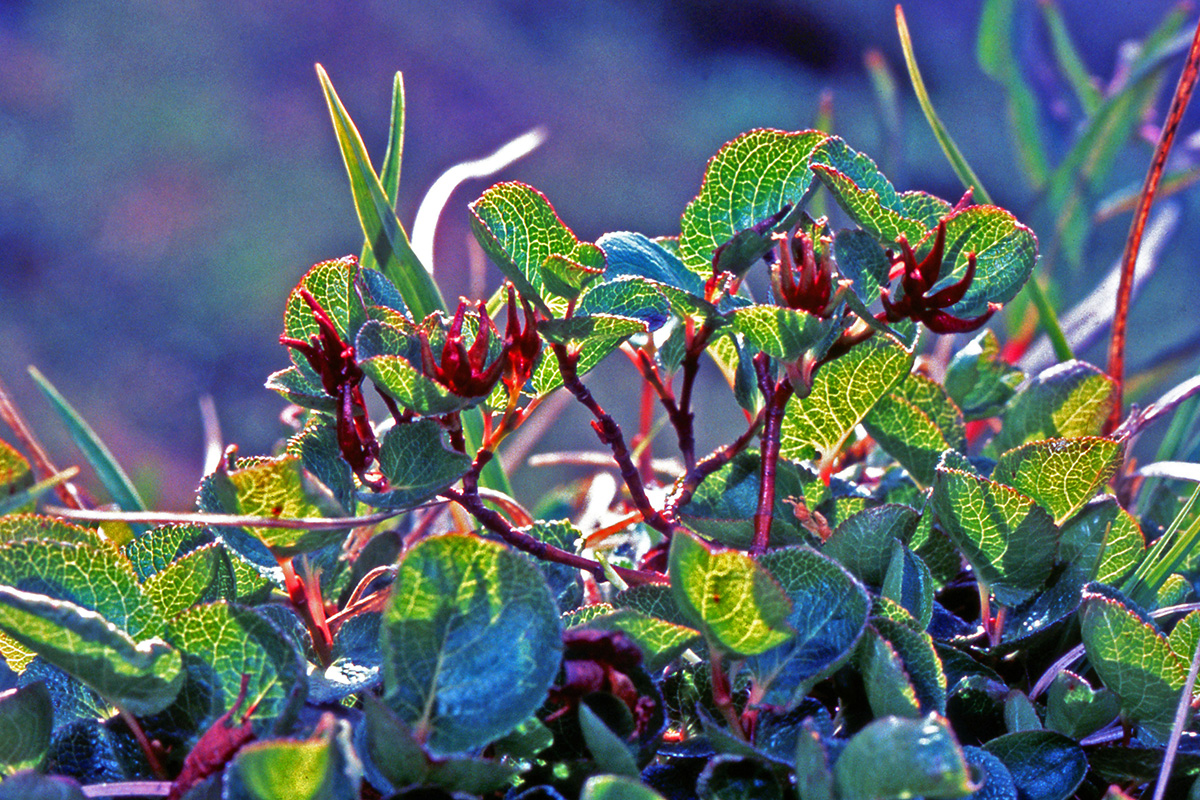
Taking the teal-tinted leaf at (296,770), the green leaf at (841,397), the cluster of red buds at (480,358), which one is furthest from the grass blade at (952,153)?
the teal-tinted leaf at (296,770)

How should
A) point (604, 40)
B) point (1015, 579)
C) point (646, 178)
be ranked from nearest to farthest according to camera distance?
point (1015, 579) → point (646, 178) → point (604, 40)

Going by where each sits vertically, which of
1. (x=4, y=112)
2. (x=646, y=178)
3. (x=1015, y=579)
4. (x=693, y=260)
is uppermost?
(x=4, y=112)

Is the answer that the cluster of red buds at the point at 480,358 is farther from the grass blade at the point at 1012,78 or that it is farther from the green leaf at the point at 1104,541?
the grass blade at the point at 1012,78

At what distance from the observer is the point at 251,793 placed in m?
0.21

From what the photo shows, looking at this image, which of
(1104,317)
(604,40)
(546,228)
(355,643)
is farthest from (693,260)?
(604,40)

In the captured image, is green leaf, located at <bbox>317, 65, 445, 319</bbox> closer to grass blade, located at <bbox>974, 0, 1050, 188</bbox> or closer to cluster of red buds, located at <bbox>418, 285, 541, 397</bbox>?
cluster of red buds, located at <bbox>418, 285, 541, 397</bbox>

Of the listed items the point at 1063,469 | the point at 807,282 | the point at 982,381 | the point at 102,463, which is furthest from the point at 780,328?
the point at 102,463

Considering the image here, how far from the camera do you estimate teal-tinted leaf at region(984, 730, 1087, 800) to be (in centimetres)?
27

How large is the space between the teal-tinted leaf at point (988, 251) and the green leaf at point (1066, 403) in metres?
0.13

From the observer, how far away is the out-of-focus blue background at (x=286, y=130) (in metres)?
1.83

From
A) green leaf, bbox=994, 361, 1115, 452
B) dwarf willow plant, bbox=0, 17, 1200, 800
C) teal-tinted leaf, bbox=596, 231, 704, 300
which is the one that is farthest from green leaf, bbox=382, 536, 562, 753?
green leaf, bbox=994, 361, 1115, 452

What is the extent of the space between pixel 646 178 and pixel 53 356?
121 cm

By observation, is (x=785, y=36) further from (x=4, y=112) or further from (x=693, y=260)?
(x=693, y=260)

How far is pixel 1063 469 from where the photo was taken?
33 centimetres
